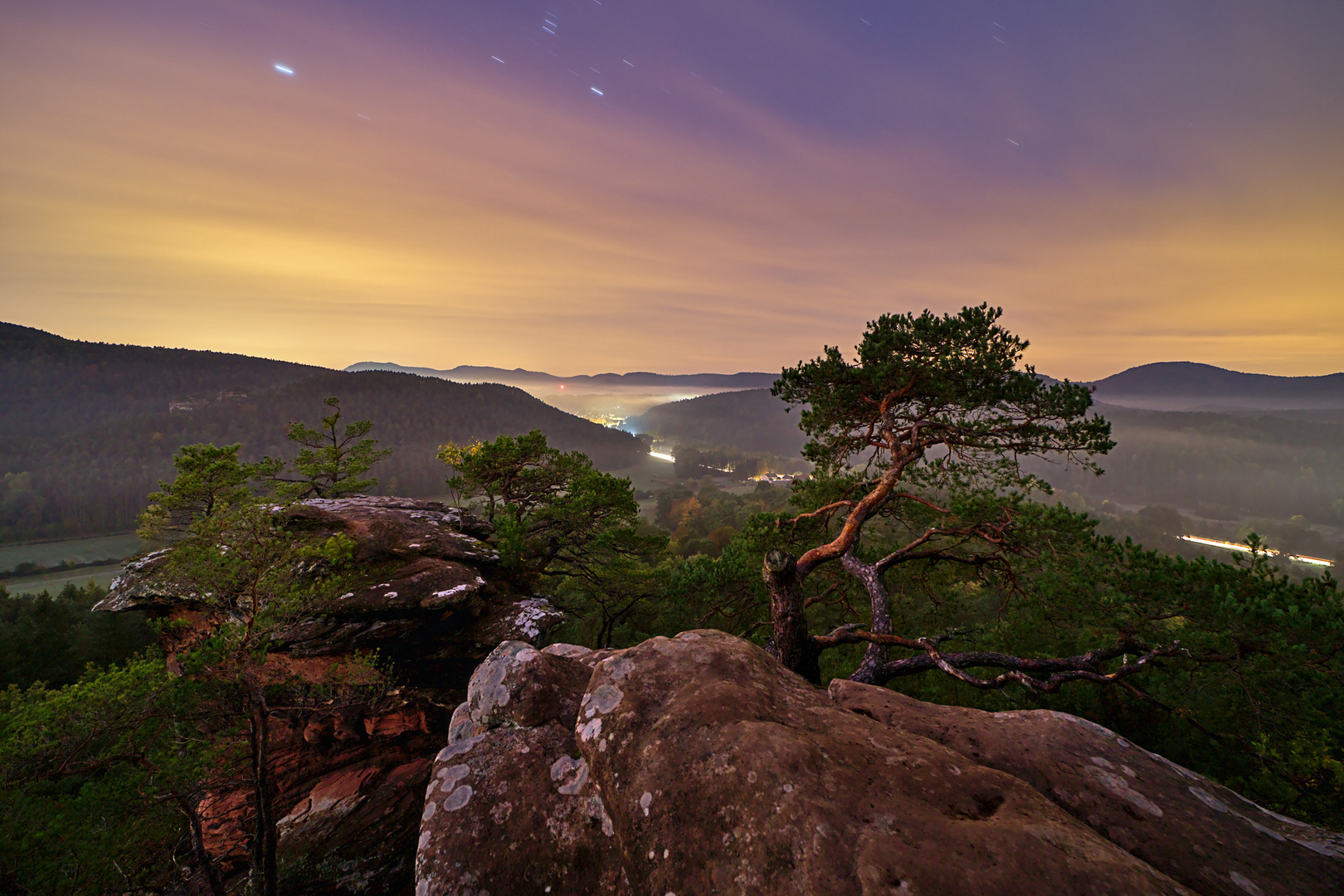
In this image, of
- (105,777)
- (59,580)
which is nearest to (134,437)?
(59,580)

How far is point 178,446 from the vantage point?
495ft

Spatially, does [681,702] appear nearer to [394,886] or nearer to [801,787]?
→ [801,787]

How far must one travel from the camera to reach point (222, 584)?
8914mm

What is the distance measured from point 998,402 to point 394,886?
17.3 m

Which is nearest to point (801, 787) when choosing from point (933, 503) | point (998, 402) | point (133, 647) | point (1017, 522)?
point (1017, 522)

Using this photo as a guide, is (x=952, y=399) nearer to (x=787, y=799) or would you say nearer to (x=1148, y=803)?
(x=1148, y=803)

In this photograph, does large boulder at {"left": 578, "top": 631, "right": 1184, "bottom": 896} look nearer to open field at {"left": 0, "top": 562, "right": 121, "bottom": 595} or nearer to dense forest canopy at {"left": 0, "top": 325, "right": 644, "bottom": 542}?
dense forest canopy at {"left": 0, "top": 325, "right": 644, "bottom": 542}

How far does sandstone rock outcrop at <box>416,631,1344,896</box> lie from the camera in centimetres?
390

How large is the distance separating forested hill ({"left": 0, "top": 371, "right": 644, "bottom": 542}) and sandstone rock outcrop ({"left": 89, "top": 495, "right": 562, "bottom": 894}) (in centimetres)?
9350

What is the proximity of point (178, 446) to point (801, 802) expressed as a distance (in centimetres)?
22133

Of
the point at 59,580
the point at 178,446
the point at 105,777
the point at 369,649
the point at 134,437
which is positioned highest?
the point at 369,649

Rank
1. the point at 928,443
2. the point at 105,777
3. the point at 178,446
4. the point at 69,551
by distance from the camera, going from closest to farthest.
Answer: the point at 105,777, the point at 928,443, the point at 69,551, the point at 178,446

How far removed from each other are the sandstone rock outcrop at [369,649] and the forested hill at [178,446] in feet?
307

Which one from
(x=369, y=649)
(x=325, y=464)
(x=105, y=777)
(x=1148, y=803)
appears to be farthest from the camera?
(x=325, y=464)
